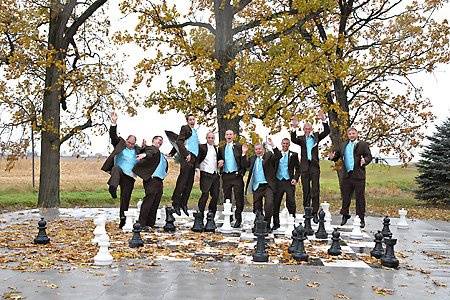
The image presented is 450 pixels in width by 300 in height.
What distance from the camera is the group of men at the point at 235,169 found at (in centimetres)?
1115

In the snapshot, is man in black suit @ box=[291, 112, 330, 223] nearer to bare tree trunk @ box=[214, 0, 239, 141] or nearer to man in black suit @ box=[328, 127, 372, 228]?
man in black suit @ box=[328, 127, 372, 228]

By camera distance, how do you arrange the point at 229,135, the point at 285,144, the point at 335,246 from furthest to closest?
1. the point at 229,135
2. the point at 285,144
3. the point at 335,246

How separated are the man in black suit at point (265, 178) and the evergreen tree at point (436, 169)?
14.7 m

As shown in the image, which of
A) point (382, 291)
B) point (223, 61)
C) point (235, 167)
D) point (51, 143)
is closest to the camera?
point (382, 291)

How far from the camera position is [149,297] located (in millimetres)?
5945

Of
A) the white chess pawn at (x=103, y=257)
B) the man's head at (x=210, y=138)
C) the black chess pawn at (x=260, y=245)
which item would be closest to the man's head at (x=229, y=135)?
the man's head at (x=210, y=138)

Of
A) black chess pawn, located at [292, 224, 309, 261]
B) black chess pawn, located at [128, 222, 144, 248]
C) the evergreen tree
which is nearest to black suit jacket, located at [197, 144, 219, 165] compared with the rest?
A: black chess pawn, located at [128, 222, 144, 248]

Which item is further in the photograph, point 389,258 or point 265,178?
point 265,178

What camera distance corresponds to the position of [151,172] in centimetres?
1102

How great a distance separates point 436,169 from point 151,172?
16.4 meters

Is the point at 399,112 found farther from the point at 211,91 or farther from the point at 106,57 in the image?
the point at 106,57

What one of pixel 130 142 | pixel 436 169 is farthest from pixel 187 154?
pixel 436 169

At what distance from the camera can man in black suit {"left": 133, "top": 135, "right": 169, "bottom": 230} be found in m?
11.0

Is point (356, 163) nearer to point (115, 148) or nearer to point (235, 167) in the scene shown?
point (235, 167)
